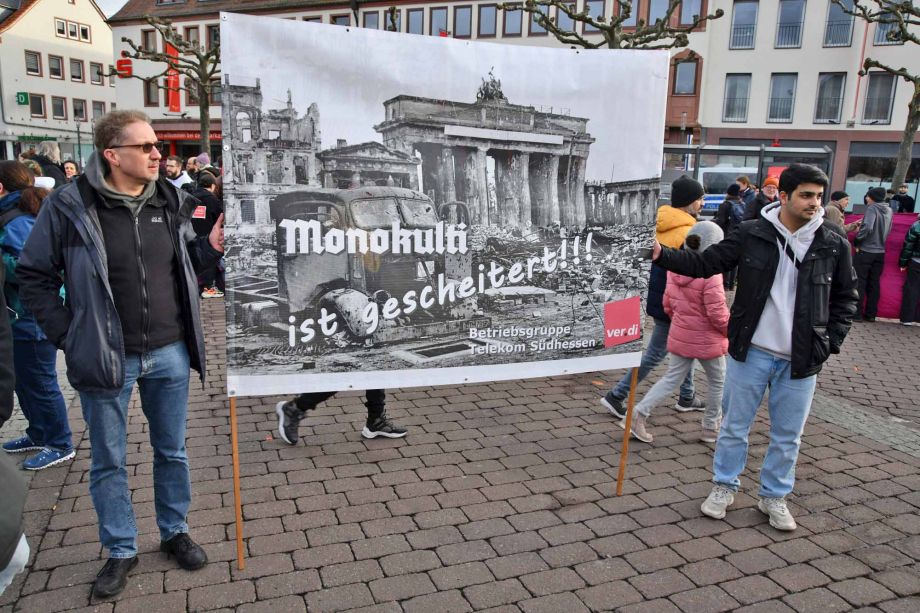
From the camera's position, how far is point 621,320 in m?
4.12

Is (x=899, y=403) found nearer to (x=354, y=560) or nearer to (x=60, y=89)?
(x=354, y=560)

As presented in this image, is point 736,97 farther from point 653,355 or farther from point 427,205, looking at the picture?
point 427,205

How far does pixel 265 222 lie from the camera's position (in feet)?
10.3

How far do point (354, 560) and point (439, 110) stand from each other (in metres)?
2.23

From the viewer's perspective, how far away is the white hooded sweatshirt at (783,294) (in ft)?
12.4

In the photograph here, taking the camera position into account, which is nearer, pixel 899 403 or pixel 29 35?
pixel 899 403

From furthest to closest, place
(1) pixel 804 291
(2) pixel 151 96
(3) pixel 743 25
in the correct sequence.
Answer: (2) pixel 151 96 < (3) pixel 743 25 < (1) pixel 804 291

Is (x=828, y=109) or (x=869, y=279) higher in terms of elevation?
(x=828, y=109)

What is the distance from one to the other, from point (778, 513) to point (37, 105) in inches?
2405

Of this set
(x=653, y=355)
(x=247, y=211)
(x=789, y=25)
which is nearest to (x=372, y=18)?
(x=789, y=25)

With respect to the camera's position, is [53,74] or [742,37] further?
[53,74]

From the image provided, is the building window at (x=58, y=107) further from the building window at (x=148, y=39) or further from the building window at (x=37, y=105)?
the building window at (x=148, y=39)

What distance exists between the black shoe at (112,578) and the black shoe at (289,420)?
1.61m

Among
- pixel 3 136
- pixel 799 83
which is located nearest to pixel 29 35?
pixel 3 136
